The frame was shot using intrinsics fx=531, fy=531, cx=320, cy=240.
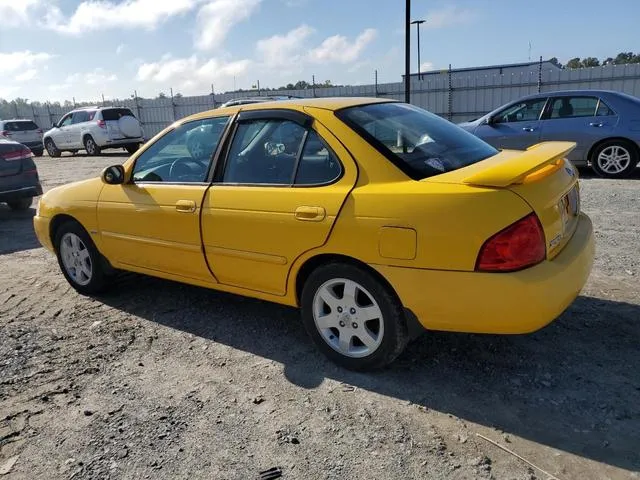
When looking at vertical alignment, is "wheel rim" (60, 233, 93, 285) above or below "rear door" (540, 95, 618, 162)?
below

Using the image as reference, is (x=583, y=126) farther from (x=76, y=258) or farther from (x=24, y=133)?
(x=24, y=133)

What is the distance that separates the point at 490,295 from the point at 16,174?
8377mm

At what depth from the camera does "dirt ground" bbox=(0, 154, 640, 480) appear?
2430mm

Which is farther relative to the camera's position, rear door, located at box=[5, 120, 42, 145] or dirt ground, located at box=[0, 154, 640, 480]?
rear door, located at box=[5, 120, 42, 145]

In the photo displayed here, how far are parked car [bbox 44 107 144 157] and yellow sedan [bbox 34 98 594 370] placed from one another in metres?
15.9

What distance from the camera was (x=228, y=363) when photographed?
3.40 meters

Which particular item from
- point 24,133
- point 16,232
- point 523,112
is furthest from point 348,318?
point 24,133

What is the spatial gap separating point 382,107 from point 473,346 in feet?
5.51

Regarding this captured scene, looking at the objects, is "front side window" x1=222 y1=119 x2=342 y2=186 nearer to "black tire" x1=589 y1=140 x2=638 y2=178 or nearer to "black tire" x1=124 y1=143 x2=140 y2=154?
"black tire" x1=589 y1=140 x2=638 y2=178

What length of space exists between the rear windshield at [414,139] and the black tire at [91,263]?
2528 millimetres

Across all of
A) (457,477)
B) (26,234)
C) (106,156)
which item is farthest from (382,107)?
(106,156)

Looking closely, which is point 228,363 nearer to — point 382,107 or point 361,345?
point 361,345

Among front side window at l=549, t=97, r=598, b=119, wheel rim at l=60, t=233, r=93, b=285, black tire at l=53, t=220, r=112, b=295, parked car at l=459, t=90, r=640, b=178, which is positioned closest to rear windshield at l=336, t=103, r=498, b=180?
black tire at l=53, t=220, r=112, b=295

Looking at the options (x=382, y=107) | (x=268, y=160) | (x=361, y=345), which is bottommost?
(x=361, y=345)
